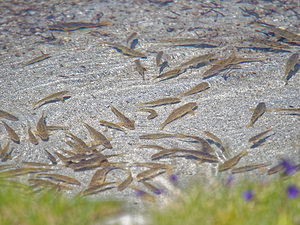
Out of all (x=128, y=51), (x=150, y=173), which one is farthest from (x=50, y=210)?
(x=128, y=51)

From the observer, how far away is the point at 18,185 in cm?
295

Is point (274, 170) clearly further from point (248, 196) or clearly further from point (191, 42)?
point (191, 42)

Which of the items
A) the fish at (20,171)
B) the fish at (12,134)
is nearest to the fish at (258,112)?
the fish at (20,171)

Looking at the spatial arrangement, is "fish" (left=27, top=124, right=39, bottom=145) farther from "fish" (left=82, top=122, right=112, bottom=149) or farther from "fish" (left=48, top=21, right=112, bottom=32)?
"fish" (left=48, top=21, right=112, bottom=32)

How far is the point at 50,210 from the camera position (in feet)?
7.39

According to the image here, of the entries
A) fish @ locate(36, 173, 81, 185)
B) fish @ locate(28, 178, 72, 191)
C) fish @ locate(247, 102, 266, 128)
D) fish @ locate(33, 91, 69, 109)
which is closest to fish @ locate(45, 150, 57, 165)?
fish @ locate(36, 173, 81, 185)

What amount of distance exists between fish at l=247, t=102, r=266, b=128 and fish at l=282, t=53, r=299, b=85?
34.8 inches

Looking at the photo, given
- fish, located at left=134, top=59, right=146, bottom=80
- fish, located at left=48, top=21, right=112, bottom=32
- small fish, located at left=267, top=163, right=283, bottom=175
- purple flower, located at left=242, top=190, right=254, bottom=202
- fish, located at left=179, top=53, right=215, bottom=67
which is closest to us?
purple flower, located at left=242, top=190, right=254, bottom=202

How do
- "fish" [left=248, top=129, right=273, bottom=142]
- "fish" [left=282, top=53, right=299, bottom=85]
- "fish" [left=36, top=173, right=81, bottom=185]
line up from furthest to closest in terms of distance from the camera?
"fish" [left=282, top=53, right=299, bottom=85]
"fish" [left=248, top=129, right=273, bottom=142]
"fish" [left=36, top=173, right=81, bottom=185]

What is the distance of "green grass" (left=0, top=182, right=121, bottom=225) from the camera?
2162 millimetres

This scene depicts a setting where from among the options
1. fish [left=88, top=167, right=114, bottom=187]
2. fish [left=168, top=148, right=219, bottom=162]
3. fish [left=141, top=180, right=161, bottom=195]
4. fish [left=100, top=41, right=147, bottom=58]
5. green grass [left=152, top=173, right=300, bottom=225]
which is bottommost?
fish [left=88, top=167, right=114, bottom=187]

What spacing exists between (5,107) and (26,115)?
0.41 meters

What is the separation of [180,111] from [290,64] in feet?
6.79

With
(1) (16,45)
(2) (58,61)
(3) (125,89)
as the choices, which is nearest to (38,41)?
(1) (16,45)
